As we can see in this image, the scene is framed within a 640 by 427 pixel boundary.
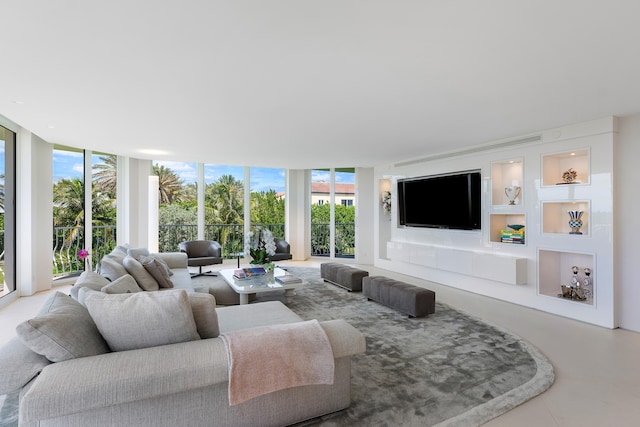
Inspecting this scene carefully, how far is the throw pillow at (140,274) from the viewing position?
3668mm

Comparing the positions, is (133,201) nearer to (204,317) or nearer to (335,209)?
(335,209)

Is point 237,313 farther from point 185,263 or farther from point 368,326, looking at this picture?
point 185,263

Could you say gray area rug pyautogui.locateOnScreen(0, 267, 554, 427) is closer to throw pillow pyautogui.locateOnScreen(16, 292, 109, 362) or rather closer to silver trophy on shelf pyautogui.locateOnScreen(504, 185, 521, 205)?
throw pillow pyautogui.locateOnScreen(16, 292, 109, 362)

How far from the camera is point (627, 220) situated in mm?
3871

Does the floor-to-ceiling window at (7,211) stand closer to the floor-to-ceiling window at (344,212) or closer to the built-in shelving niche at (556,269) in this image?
the floor-to-ceiling window at (344,212)

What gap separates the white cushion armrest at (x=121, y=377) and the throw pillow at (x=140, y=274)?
2.12 metres

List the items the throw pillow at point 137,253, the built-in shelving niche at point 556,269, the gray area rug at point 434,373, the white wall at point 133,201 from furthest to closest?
the white wall at point 133,201, the throw pillow at point 137,253, the built-in shelving niche at point 556,269, the gray area rug at point 434,373

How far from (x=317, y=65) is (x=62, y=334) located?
2.34 metres

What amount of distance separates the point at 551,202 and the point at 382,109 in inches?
110

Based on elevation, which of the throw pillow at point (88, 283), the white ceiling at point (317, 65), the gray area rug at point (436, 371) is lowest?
the gray area rug at point (436, 371)

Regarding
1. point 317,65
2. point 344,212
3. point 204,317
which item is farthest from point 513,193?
point 204,317

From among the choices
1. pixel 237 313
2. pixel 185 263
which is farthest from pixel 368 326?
pixel 185 263

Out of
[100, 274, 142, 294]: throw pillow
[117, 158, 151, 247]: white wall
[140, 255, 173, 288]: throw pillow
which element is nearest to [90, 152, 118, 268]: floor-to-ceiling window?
[117, 158, 151, 247]: white wall

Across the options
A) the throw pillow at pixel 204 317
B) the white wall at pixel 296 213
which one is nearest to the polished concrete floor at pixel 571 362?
the throw pillow at pixel 204 317
